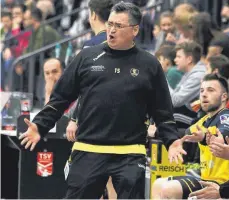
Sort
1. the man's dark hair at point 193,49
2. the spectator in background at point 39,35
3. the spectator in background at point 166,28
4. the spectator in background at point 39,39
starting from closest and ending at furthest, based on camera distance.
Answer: the man's dark hair at point 193,49 → the spectator in background at point 166,28 → the spectator in background at point 39,39 → the spectator in background at point 39,35

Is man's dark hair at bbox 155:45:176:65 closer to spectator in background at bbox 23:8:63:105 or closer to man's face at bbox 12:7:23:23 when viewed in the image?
spectator in background at bbox 23:8:63:105

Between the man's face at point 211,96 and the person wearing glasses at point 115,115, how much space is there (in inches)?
38.9

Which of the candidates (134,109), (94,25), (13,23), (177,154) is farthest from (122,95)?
(13,23)

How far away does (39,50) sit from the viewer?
15.1 m

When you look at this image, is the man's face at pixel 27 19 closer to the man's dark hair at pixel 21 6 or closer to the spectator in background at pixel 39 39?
the spectator in background at pixel 39 39

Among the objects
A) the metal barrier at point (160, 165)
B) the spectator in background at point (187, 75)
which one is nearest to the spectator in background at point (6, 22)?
the spectator in background at point (187, 75)

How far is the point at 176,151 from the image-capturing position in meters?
7.41

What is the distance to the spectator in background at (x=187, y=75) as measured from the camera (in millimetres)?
10852

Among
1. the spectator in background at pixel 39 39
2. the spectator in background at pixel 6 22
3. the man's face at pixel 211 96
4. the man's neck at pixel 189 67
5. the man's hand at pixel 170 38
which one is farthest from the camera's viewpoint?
the spectator in background at pixel 6 22

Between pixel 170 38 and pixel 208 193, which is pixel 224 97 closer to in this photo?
pixel 208 193

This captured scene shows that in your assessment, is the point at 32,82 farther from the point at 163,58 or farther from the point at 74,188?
the point at 74,188

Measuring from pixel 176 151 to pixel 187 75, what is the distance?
151 inches

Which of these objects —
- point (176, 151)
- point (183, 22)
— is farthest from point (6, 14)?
point (176, 151)

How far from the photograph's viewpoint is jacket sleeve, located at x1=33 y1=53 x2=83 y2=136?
25.2ft
